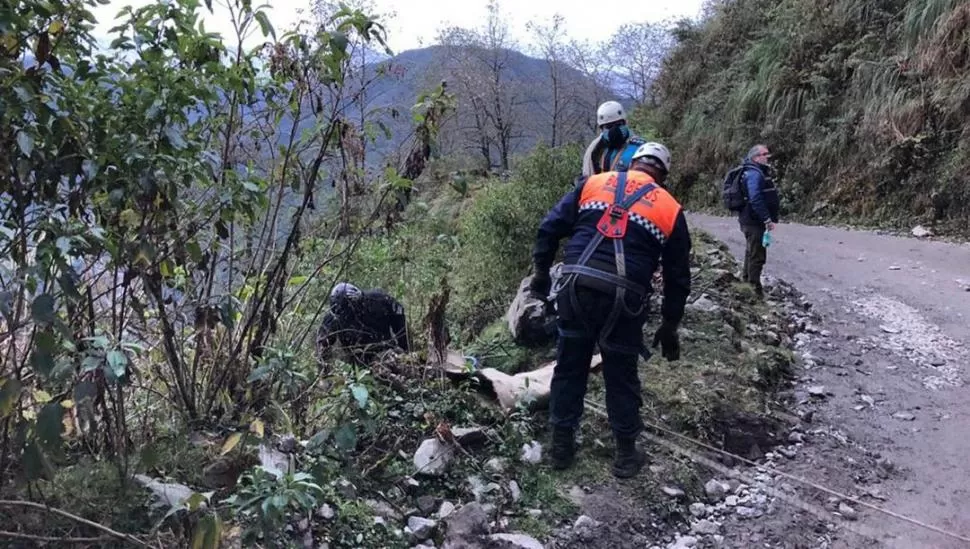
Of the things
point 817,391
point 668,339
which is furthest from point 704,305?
point 668,339

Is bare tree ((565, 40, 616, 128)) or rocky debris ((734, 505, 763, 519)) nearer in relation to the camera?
rocky debris ((734, 505, 763, 519))

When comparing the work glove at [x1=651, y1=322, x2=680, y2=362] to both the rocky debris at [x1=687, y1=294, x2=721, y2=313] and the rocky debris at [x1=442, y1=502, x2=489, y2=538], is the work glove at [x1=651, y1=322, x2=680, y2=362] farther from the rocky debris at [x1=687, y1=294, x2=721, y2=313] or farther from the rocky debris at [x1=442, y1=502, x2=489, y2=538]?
the rocky debris at [x1=687, y1=294, x2=721, y2=313]

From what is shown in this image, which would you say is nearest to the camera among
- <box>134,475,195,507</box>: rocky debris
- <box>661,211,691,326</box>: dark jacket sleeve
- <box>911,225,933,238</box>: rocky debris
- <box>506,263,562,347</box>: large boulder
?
<box>134,475,195,507</box>: rocky debris

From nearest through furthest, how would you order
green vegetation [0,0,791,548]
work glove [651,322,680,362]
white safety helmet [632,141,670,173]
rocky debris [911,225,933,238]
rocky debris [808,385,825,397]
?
green vegetation [0,0,791,548]
white safety helmet [632,141,670,173]
work glove [651,322,680,362]
rocky debris [808,385,825,397]
rocky debris [911,225,933,238]

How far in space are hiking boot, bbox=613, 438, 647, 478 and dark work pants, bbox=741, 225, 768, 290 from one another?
4.29 meters

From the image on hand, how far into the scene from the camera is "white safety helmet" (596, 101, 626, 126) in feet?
17.1

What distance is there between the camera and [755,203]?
7.26 metres

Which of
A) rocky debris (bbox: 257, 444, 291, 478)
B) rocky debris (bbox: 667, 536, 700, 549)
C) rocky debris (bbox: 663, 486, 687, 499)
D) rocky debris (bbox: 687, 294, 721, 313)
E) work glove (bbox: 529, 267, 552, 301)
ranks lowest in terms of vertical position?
rocky debris (bbox: 667, 536, 700, 549)

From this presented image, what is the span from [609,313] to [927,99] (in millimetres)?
11649

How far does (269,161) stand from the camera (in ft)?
11.5

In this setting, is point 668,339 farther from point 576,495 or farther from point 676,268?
point 576,495

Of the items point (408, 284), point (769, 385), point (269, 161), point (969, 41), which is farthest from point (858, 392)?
point (969, 41)

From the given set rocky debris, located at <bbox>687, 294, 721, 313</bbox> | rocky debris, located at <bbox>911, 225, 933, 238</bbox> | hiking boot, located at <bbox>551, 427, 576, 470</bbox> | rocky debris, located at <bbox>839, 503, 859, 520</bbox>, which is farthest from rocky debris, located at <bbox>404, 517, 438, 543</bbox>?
rocky debris, located at <bbox>911, 225, 933, 238</bbox>

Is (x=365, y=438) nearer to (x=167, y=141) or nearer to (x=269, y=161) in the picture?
(x=269, y=161)
